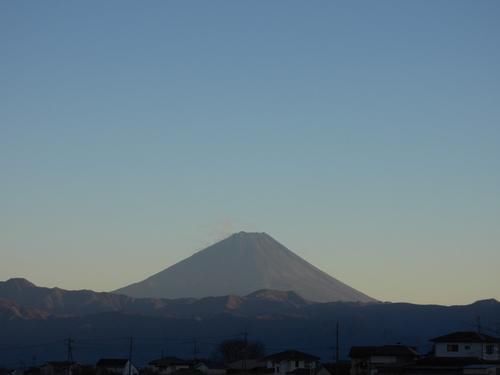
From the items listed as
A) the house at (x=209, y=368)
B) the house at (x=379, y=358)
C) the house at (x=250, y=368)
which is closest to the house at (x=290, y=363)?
the house at (x=250, y=368)

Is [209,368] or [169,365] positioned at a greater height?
[169,365]

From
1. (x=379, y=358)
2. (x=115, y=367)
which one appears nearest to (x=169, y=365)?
(x=115, y=367)

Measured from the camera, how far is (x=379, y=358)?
227 ft

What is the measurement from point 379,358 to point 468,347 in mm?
5948

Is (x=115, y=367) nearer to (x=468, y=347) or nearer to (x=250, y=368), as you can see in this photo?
(x=250, y=368)

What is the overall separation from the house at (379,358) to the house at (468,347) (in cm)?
204

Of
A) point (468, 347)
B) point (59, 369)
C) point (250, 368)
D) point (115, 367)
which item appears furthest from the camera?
point (59, 369)

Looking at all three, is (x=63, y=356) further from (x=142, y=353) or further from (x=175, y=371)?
(x=175, y=371)

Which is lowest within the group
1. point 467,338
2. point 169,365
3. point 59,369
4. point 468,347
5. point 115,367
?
point 59,369

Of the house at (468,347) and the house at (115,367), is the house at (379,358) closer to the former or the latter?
the house at (468,347)

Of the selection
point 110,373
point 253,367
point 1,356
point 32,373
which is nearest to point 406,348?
point 253,367

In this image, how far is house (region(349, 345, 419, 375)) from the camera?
68.1 meters

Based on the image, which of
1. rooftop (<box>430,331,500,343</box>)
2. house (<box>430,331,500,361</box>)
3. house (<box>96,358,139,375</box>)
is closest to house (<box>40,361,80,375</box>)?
house (<box>96,358,139,375</box>)

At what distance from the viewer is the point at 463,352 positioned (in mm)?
67438
